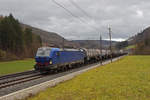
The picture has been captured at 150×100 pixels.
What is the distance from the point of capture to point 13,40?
63.3 metres

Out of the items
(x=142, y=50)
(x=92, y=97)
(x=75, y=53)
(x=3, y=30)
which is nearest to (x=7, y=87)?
(x=92, y=97)

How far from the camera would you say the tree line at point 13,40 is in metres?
60.8

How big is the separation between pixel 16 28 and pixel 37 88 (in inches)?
2295

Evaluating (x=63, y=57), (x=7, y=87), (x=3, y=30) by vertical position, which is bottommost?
(x=7, y=87)

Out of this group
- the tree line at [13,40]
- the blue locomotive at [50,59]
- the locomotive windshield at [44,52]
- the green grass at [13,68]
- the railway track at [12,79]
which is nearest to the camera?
the railway track at [12,79]

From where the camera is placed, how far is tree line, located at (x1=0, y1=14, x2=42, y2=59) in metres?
60.8

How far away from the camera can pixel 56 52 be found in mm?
20750

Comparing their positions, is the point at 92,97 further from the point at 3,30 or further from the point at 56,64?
the point at 3,30

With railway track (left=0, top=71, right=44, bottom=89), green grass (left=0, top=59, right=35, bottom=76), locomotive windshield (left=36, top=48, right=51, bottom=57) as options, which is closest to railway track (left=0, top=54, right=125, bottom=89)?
railway track (left=0, top=71, right=44, bottom=89)

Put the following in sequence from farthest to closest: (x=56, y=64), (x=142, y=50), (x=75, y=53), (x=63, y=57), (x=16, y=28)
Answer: (x=142, y=50), (x=16, y=28), (x=75, y=53), (x=63, y=57), (x=56, y=64)

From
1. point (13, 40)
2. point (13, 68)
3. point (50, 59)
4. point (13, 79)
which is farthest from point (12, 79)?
point (13, 40)

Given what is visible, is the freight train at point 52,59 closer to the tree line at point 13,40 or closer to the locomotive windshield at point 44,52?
the locomotive windshield at point 44,52

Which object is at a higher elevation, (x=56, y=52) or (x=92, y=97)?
(x=56, y=52)

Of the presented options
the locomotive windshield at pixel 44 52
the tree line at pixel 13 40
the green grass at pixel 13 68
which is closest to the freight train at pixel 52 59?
the locomotive windshield at pixel 44 52
